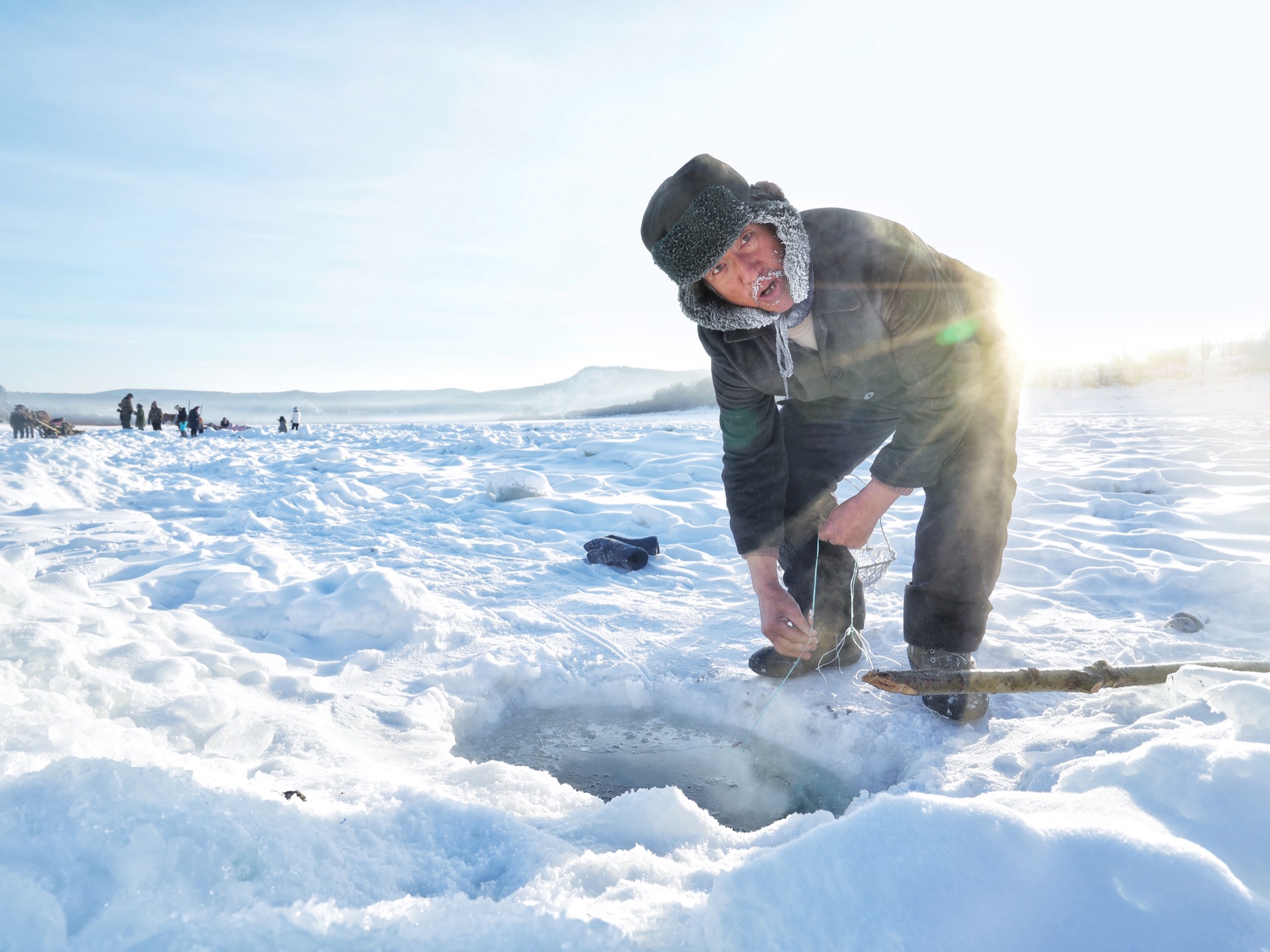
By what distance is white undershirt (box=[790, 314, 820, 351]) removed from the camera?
75.5 inches

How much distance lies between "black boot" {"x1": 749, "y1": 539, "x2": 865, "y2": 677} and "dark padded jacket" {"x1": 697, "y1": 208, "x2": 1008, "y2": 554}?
21.9 inches

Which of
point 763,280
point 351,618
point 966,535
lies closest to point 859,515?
point 966,535

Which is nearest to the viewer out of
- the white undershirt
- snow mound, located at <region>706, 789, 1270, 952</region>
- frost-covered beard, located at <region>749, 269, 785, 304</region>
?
snow mound, located at <region>706, 789, 1270, 952</region>

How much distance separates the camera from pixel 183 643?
93.8 inches

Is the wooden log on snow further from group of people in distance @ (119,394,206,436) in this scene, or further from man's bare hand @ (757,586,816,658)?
group of people in distance @ (119,394,206,436)

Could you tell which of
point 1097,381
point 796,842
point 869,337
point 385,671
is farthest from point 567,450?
point 1097,381

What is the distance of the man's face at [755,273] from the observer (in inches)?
69.7

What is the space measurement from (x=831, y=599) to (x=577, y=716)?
1.03 metres

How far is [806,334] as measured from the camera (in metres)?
1.95

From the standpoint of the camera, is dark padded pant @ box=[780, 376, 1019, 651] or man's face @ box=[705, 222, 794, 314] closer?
man's face @ box=[705, 222, 794, 314]

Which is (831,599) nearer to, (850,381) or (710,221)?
(850,381)

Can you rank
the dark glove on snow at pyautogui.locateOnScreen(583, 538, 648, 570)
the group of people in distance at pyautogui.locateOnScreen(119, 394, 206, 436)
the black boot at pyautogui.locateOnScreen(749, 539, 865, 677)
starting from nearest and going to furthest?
the black boot at pyautogui.locateOnScreen(749, 539, 865, 677), the dark glove on snow at pyautogui.locateOnScreen(583, 538, 648, 570), the group of people in distance at pyautogui.locateOnScreen(119, 394, 206, 436)

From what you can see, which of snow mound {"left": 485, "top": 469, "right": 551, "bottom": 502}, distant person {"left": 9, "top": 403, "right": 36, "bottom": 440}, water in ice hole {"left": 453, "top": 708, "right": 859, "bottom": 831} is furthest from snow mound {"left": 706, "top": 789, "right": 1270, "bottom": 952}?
distant person {"left": 9, "top": 403, "right": 36, "bottom": 440}

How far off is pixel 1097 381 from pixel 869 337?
26404mm
